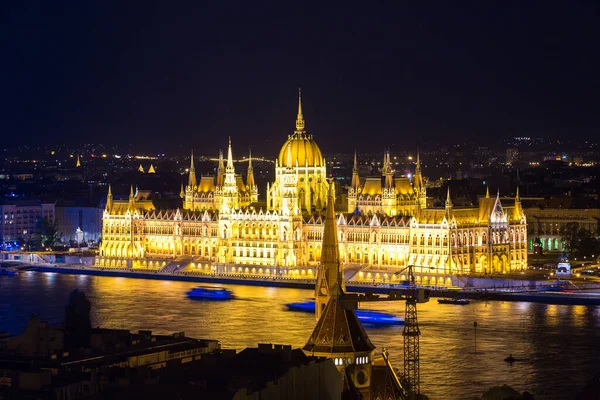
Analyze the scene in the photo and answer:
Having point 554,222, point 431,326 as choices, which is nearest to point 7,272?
point 554,222

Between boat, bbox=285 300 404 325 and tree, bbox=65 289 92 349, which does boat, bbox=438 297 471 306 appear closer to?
boat, bbox=285 300 404 325

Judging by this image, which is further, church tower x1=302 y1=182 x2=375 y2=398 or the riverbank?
the riverbank

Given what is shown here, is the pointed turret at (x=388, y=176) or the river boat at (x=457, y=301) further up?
the pointed turret at (x=388, y=176)

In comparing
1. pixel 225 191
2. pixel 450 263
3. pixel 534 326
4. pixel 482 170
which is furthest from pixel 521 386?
pixel 482 170

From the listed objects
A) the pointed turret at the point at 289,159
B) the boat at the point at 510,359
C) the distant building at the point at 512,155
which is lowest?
the boat at the point at 510,359

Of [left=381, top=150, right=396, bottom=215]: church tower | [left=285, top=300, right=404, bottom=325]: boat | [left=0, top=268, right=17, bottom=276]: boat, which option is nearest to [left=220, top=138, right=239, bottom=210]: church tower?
[left=381, top=150, right=396, bottom=215]: church tower

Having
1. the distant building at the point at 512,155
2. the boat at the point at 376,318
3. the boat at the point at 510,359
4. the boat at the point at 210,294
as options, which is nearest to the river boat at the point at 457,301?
the boat at the point at 376,318

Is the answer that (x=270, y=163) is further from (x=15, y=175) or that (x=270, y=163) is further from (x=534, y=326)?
(x=534, y=326)

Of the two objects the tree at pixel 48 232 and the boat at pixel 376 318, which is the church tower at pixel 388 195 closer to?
the boat at pixel 376 318
